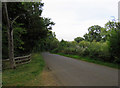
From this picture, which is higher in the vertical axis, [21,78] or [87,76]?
[21,78]

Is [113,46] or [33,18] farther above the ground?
[33,18]

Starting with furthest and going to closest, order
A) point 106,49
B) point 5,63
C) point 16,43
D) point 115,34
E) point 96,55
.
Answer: point 96,55 → point 16,43 → point 106,49 → point 115,34 → point 5,63

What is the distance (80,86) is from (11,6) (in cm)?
1360

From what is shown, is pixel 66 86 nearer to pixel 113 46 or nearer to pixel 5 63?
pixel 5 63

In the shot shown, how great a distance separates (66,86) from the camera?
520cm

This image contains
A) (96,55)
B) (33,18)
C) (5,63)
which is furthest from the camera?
(33,18)

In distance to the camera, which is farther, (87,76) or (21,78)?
(87,76)

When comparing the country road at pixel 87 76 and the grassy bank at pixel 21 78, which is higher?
the grassy bank at pixel 21 78

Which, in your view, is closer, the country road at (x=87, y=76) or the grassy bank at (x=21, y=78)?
the grassy bank at (x=21, y=78)

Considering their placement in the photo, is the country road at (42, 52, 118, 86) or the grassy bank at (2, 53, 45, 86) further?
the country road at (42, 52, 118, 86)

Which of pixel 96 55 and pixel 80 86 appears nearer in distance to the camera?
pixel 80 86

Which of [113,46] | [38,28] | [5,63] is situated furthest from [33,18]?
[113,46]

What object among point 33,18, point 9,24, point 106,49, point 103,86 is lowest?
point 103,86

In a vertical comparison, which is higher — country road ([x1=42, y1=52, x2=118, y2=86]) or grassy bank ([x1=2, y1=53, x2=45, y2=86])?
grassy bank ([x1=2, y1=53, x2=45, y2=86])
